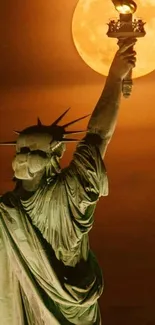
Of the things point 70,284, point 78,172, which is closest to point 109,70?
point 78,172

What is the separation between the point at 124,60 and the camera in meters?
3.50

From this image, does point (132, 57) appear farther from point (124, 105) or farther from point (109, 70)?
point (124, 105)

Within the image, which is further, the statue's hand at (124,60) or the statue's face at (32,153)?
the statue's hand at (124,60)

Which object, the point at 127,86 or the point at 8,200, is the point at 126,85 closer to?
the point at 127,86

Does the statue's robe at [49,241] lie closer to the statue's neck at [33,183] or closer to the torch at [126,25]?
the statue's neck at [33,183]

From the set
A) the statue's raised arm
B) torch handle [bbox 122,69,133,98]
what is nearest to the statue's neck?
the statue's raised arm

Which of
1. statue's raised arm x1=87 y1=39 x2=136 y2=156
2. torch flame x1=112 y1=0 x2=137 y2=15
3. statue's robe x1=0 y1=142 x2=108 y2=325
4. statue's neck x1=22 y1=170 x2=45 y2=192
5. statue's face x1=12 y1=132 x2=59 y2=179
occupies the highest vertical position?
torch flame x1=112 y1=0 x2=137 y2=15

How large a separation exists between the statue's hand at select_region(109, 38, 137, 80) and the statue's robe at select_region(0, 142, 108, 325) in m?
0.20

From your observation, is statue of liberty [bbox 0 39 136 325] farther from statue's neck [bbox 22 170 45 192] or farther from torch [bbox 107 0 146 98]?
torch [bbox 107 0 146 98]

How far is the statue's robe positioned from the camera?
134 inches

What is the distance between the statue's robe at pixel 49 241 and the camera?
3395mm

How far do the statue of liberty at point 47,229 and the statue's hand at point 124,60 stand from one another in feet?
0.59

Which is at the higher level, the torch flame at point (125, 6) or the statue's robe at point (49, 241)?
the torch flame at point (125, 6)

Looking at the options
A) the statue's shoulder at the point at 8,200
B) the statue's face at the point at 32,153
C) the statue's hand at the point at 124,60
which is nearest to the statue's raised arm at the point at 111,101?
the statue's hand at the point at 124,60
